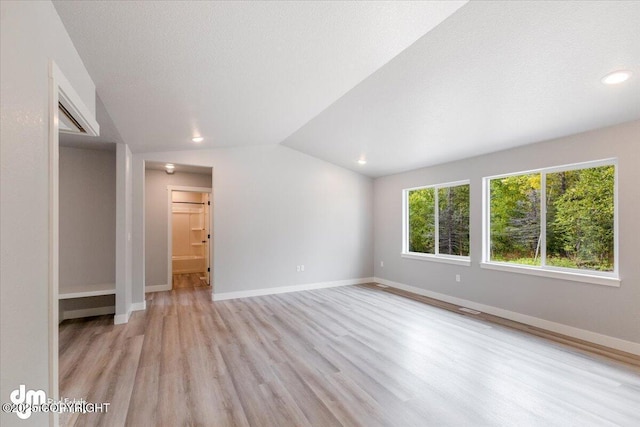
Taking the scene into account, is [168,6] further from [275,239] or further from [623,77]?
[275,239]

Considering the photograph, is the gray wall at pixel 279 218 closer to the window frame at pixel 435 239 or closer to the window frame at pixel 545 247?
the window frame at pixel 435 239

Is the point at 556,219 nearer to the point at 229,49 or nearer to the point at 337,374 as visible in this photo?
the point at 337,374

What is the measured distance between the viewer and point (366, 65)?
2.51m

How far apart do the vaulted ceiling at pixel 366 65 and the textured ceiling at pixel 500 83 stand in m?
0.01

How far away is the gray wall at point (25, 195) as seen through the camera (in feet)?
3.22

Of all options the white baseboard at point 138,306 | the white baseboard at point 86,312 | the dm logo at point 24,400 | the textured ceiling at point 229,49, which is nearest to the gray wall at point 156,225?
the white baseboard at point 138,306

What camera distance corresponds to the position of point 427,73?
8.70 feet

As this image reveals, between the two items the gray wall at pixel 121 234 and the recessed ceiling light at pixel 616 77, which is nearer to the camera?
the recessed ceiling light at pixel 616 77

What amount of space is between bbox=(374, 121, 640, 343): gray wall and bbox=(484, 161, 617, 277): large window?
14 cm

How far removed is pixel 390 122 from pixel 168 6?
2.83 metres

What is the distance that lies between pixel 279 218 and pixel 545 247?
13.8ft

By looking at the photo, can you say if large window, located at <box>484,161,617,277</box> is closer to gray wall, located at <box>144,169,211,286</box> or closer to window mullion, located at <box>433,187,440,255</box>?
window mullion, located at <box>433,187,440,255</box>

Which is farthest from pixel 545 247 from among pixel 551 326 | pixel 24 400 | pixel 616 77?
pixel 24 400

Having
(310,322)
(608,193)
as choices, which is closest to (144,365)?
(310,322)
